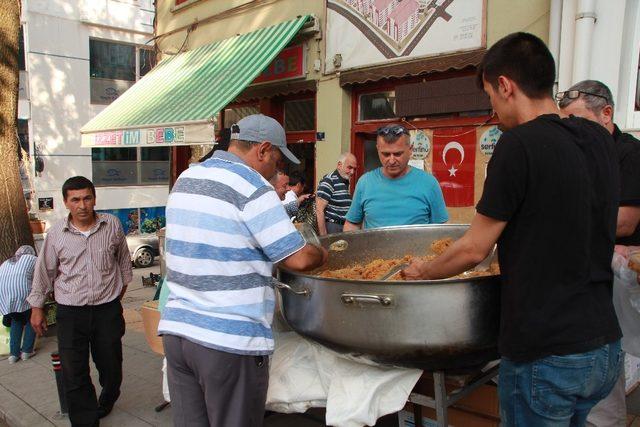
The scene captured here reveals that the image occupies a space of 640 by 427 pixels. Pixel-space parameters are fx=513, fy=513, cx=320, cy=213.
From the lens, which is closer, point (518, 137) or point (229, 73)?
point (518, 137)

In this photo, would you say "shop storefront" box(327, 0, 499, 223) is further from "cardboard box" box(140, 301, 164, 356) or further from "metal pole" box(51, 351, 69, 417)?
"metal pole" box(51, 351, 69, 417)

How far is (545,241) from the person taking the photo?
1.52 metres

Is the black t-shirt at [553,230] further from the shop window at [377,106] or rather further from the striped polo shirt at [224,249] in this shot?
the shop window at [377,106]

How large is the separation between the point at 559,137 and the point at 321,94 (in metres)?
5.66

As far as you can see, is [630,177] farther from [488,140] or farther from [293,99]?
A: [293,99]

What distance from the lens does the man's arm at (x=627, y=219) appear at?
2.30 m

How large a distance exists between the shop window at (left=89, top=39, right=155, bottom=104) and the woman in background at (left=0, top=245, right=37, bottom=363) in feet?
53.8

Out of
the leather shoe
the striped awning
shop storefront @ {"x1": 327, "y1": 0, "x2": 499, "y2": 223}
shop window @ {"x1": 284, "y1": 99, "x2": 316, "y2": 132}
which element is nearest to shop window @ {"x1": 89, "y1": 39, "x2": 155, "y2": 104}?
the striped awning

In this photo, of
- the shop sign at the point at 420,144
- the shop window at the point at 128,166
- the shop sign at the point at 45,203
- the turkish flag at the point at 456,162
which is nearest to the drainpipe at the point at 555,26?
the turkish flag at the point at 456,162

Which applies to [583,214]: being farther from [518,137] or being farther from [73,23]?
[73,23]

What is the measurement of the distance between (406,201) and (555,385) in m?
1.97

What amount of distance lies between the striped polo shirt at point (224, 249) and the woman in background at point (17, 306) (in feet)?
13.1

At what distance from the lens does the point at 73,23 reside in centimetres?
1962

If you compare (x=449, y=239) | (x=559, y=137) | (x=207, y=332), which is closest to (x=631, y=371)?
(x=449, y=239)
